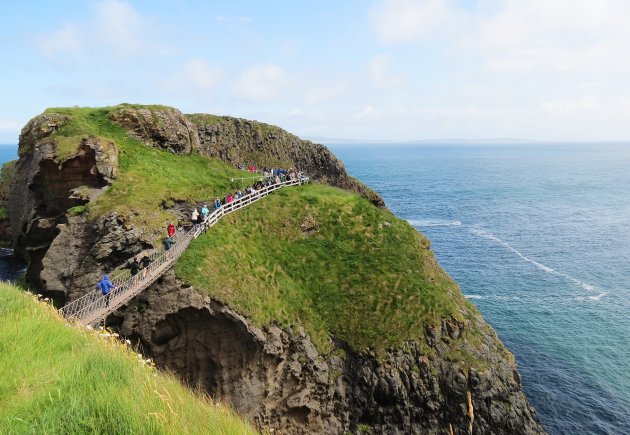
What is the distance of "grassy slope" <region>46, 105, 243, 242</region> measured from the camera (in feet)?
115

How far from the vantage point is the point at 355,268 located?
37.7 meters

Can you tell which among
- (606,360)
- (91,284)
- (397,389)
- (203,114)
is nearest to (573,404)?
(606,360)

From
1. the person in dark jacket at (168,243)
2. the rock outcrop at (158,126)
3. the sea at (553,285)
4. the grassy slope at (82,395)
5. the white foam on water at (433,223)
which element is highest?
the rock outcrop at (158,126)

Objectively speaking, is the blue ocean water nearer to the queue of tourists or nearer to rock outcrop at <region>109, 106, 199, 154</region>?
the queue of tourists

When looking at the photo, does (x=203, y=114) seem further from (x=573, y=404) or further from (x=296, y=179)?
(x=573, y=404)

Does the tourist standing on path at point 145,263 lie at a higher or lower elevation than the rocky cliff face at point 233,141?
lower

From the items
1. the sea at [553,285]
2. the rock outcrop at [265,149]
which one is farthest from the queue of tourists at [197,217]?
the sea at [553,285]

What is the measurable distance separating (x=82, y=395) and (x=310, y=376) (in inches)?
1020

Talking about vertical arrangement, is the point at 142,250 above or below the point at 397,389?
above

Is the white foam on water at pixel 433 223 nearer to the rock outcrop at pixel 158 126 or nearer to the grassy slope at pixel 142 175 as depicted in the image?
the grassy slope at pixel 142 175

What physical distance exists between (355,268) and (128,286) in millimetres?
19069

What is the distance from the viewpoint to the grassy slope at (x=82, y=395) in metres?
6.49

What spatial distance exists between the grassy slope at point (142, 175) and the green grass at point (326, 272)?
201 inches

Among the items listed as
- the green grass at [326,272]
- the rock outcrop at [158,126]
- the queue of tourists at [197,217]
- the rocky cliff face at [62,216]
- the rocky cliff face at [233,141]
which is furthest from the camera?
the rocky cliff face at [233,141]
